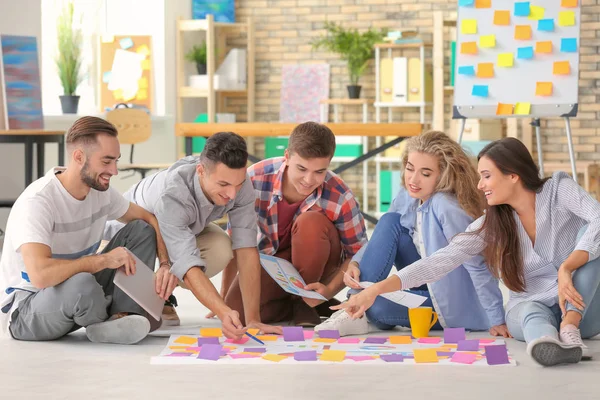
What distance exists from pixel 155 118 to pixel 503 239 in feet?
18.2

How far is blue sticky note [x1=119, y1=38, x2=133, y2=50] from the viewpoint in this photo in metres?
7.73

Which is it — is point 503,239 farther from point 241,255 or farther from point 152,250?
point 152,250

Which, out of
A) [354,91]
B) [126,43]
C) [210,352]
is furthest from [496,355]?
[354,91]

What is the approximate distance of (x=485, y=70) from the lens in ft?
17.5

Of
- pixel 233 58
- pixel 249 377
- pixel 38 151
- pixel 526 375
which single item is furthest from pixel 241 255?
pixel 233 58

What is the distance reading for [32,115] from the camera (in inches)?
228

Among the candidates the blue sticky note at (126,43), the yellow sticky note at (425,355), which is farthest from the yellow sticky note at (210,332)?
the blue sticky note at (126,43)

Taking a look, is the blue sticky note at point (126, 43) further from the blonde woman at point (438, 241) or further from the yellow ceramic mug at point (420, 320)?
the yellow ceramic mug at point (420, 320)

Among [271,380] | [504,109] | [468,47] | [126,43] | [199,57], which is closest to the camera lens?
[271,380]

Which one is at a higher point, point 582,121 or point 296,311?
point 582,121

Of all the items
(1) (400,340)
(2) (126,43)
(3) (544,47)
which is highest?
(2) (126,43)

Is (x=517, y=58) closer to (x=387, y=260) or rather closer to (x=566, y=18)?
(x=566, y=18)

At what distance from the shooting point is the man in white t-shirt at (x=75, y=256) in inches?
106

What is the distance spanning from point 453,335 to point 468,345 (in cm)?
14
